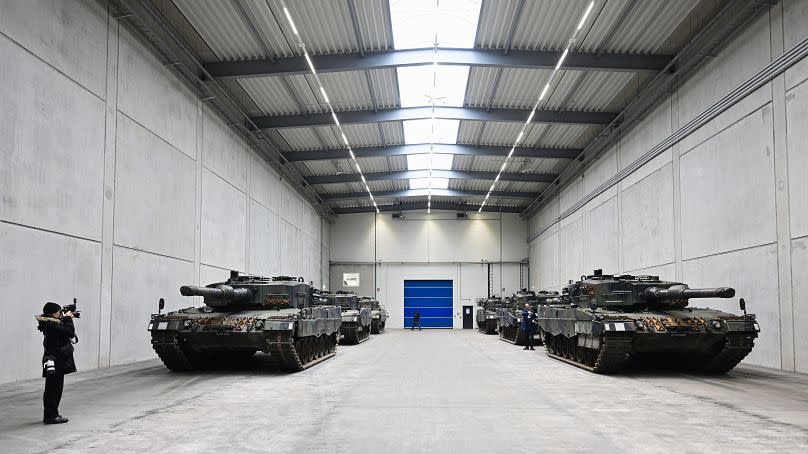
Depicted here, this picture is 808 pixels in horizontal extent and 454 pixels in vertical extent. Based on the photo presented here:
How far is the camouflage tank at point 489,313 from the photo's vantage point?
3752 centimetres

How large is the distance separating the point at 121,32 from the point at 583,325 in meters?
13.7

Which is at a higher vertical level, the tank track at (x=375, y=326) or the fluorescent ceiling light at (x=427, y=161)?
the fluorescent ceiling light at (x=427, y=161)

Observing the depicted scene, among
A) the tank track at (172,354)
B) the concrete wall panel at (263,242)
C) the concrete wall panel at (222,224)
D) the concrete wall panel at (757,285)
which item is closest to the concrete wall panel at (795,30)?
the concrete wall panel at (757,285)

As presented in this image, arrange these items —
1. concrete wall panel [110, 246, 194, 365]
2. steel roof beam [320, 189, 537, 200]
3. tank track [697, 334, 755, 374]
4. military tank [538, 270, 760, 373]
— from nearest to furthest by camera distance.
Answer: tank track [697, 334, 755, 374] → military tank [538, 270, 760, 373] → concrete wall panel [110, 246, 194, 365] → steel roof beam [320, 189, 537, 200]

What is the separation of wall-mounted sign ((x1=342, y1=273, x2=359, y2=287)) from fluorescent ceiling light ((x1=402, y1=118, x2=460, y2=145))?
61.9ft

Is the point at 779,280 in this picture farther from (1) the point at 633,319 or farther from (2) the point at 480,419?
(2) the point at 480,419

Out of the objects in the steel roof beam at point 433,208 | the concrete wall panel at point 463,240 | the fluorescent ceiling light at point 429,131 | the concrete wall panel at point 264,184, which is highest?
the fluorescent ceiling light at point 429,131

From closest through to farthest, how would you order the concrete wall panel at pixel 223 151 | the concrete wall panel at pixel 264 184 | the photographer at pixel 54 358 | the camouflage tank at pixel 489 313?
1. the photographer at pixel 54 358
2. the concrete wall panel at pixel 223 151
3. the concrete wall panel at pixel 264 184
4. the camouflage tank at pixel 489 313

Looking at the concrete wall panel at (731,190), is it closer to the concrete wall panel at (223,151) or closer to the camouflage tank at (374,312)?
the concrete wall panel at (223,151)

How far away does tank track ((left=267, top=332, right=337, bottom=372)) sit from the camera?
1457 centimetres

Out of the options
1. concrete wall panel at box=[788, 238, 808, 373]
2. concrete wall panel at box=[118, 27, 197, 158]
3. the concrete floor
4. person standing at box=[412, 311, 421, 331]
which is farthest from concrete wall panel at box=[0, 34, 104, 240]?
person standing at box=[412, 311, 421, 331]

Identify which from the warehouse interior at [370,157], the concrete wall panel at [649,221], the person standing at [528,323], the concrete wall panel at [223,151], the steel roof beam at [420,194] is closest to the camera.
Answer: the warehouse interior at [370,157]

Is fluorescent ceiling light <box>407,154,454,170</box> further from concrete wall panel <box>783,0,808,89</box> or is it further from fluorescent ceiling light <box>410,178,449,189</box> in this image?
concrete wall panel <box>783,0,808,89</box>

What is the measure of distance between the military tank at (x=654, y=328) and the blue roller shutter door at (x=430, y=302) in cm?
3155
